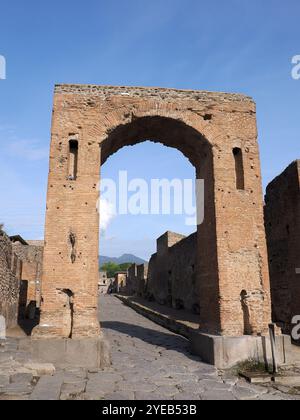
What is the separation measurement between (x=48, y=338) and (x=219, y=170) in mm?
5382

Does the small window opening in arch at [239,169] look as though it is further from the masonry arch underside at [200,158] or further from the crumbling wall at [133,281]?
the crumbling wall at [133,281]

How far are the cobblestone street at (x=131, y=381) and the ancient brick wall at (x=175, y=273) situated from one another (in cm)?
880

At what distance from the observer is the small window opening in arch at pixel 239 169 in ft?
29.4

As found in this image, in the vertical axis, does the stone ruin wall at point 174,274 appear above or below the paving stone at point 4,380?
above

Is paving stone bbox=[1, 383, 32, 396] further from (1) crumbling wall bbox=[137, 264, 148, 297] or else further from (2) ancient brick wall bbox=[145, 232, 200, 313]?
(1) crumbling wall bbox=[137, 264, 148, 297]

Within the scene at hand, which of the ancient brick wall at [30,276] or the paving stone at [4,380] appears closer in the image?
the paving stone at [4,380]

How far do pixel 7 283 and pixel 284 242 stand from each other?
934cm

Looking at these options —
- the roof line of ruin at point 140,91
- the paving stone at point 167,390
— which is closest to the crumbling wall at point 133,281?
the roof line of ruin at point 140,91

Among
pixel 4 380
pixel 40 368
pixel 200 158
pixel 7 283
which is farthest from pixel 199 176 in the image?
pixel 7 283

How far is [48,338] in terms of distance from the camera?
7.29 m

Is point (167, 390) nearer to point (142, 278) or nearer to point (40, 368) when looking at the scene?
point (40, 368)

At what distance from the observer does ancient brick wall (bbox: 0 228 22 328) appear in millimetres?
11734

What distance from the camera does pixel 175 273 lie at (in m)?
20.3
